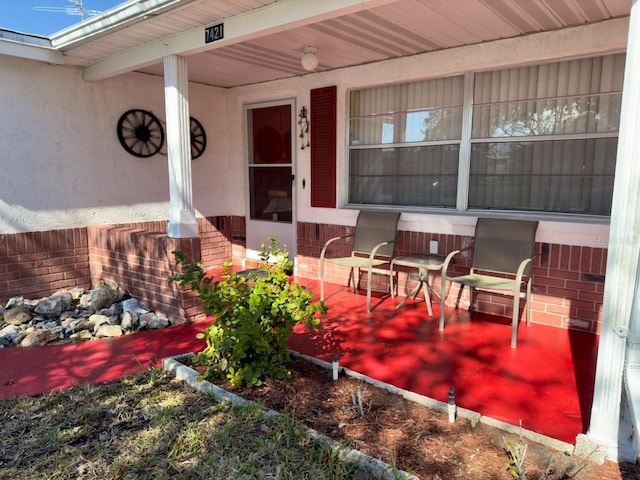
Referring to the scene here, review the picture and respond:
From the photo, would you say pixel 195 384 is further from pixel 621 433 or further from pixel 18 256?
pixel 18 256

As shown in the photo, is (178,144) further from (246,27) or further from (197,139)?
(197,139)

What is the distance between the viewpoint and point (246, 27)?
3205 millimetres

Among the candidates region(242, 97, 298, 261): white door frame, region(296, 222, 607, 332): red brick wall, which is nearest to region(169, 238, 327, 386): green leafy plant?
region(296, 222, 607, 332): red brick wall

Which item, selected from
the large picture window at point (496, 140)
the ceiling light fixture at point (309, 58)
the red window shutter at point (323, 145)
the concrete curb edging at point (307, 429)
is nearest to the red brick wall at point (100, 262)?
the concrete curb edging at point (307, 429)

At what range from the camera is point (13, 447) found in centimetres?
209

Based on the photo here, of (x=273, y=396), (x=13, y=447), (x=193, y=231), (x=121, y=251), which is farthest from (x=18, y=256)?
(x=273, y=396)

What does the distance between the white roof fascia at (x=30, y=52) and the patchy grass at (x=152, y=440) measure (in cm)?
317

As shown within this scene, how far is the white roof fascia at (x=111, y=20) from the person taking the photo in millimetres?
3154

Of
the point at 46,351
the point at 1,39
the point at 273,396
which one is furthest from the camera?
the point at 1,39

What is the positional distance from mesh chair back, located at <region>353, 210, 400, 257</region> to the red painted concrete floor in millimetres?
691

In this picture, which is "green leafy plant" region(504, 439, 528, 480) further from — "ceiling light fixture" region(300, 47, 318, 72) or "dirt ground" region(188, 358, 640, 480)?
"ceiling light fixture" region(300, 47, 318, 72)

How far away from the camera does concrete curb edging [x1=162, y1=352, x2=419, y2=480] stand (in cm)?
177

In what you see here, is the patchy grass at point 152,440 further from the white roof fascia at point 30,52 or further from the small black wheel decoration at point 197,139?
the small black wheel decoration at point 197,139

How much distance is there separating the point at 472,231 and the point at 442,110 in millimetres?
1209
